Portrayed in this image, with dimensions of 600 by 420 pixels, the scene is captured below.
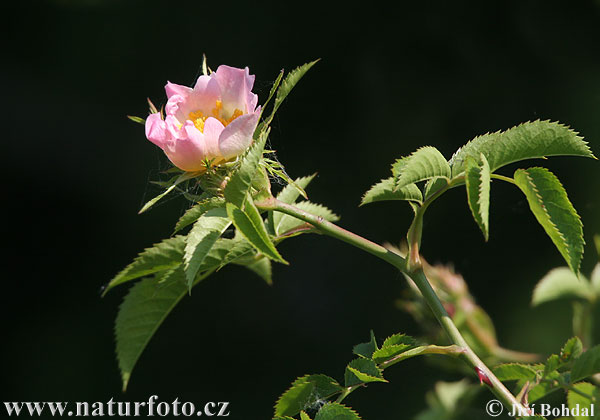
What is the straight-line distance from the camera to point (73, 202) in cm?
242

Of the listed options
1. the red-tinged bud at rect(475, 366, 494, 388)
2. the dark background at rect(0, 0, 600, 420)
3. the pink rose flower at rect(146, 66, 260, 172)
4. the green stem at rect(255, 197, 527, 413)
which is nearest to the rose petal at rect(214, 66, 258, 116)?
the pink rose flower at rect(146, 66, 260, 172)

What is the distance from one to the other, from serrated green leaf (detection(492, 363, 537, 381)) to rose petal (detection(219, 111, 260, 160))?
1.05 feet

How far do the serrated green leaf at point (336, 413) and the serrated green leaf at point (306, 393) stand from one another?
0.03 meters

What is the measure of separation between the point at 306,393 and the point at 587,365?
258 mm

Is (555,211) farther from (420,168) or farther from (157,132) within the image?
(157,132)

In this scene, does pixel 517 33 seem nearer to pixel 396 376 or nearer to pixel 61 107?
pixel 396 376

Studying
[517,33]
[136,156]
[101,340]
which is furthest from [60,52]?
[517,33]

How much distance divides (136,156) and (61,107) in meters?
0.36

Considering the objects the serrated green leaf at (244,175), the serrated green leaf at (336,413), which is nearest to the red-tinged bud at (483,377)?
the serrated green leaf at (336,413)

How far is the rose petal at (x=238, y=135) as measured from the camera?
0.59 meters

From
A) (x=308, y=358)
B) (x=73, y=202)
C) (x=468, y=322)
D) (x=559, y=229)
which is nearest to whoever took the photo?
(x=559, y=229)

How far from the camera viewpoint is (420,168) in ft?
1.88

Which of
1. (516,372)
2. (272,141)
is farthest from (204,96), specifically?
(272,141)

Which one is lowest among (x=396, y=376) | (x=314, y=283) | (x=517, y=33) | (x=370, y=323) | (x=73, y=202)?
(x=396, y=376)
